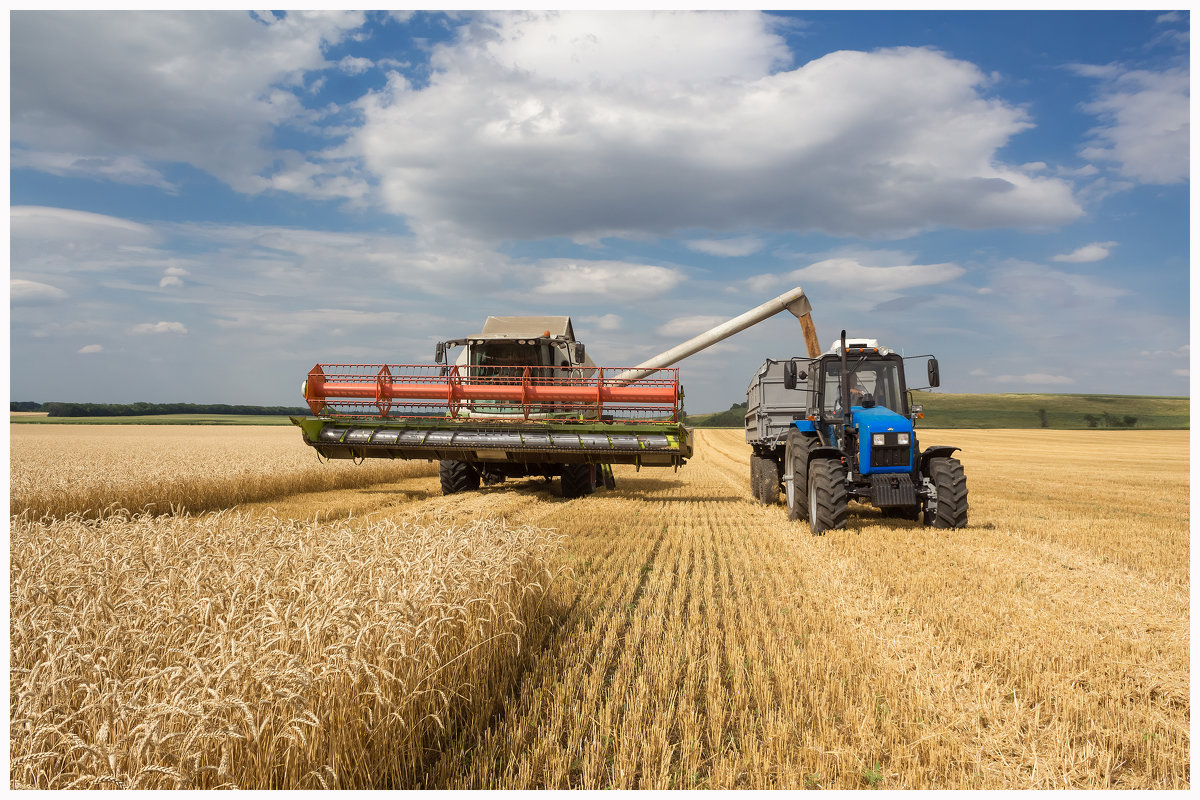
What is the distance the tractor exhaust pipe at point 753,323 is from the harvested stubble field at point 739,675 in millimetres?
7317

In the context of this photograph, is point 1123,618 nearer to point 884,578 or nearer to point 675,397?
point 884,578

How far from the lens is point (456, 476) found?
41.2 ft

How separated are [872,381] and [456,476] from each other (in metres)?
7.34

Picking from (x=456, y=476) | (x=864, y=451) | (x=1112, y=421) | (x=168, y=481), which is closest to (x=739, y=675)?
(x=864, y=451)

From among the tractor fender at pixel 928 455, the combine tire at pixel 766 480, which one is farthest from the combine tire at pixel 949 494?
the combine tire at pixel 766 480

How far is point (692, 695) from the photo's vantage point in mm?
3680

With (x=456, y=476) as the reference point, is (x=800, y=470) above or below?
above

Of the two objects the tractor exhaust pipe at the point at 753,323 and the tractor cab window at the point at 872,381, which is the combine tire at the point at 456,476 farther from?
the tractor cab window at the point at 872,381

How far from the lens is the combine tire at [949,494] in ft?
28.1

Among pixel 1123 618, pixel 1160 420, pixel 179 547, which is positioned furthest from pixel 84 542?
pixel 1160 420

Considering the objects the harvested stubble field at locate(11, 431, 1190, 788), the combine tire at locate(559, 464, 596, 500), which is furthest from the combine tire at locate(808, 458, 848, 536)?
the combine tire at locate(559, 464, 596, 500)

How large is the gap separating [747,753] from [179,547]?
3612 millimetres

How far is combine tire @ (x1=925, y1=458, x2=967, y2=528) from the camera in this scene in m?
8.58

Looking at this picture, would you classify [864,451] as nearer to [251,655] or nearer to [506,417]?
[506,417]
